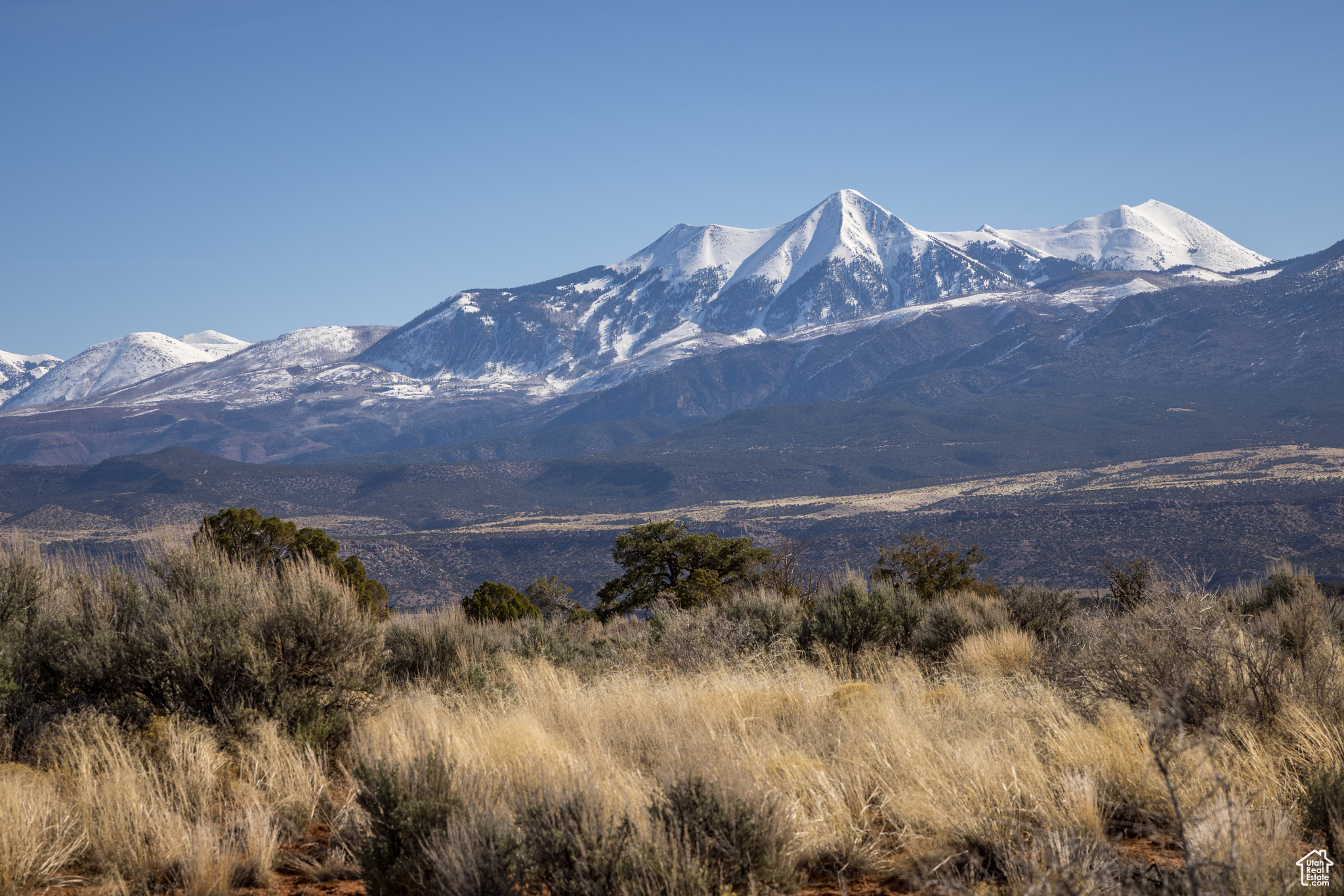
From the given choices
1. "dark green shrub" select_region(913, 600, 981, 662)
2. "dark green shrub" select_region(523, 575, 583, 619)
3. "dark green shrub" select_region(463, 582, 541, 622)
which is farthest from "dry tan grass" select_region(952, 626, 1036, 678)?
"dark green shrub" select_region(523, 575, 583, 619)

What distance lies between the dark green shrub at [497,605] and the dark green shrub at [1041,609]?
513 inches

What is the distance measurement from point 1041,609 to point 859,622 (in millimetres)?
3460

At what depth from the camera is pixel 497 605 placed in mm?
25438

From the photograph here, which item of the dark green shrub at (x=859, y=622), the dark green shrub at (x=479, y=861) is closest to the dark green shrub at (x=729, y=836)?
the dark green shrub at (x=479, y=861)

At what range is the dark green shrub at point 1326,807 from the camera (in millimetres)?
4480

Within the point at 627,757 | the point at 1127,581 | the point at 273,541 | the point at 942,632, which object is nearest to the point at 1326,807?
the point at 627,757

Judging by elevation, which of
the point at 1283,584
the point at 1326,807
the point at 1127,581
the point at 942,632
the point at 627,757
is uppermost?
the point at 627,757

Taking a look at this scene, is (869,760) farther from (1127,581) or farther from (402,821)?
(1127,581)

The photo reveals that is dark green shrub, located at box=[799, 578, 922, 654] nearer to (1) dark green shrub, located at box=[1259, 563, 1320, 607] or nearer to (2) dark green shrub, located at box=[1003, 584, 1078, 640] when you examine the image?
(2) dark green shrub, located at box=[1003, 584, 1078, 640]

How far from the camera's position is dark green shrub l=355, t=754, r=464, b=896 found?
451cm

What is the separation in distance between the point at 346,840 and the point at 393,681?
4.86m

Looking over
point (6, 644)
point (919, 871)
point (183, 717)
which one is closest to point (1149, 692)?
point (919, 871)

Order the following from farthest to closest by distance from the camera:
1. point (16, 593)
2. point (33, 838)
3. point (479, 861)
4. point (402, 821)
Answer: point (16, 593) < point (33, 838) < point (402, 821) < point (479, 861)

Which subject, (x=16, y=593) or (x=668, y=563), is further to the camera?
(x=668, y=563)
